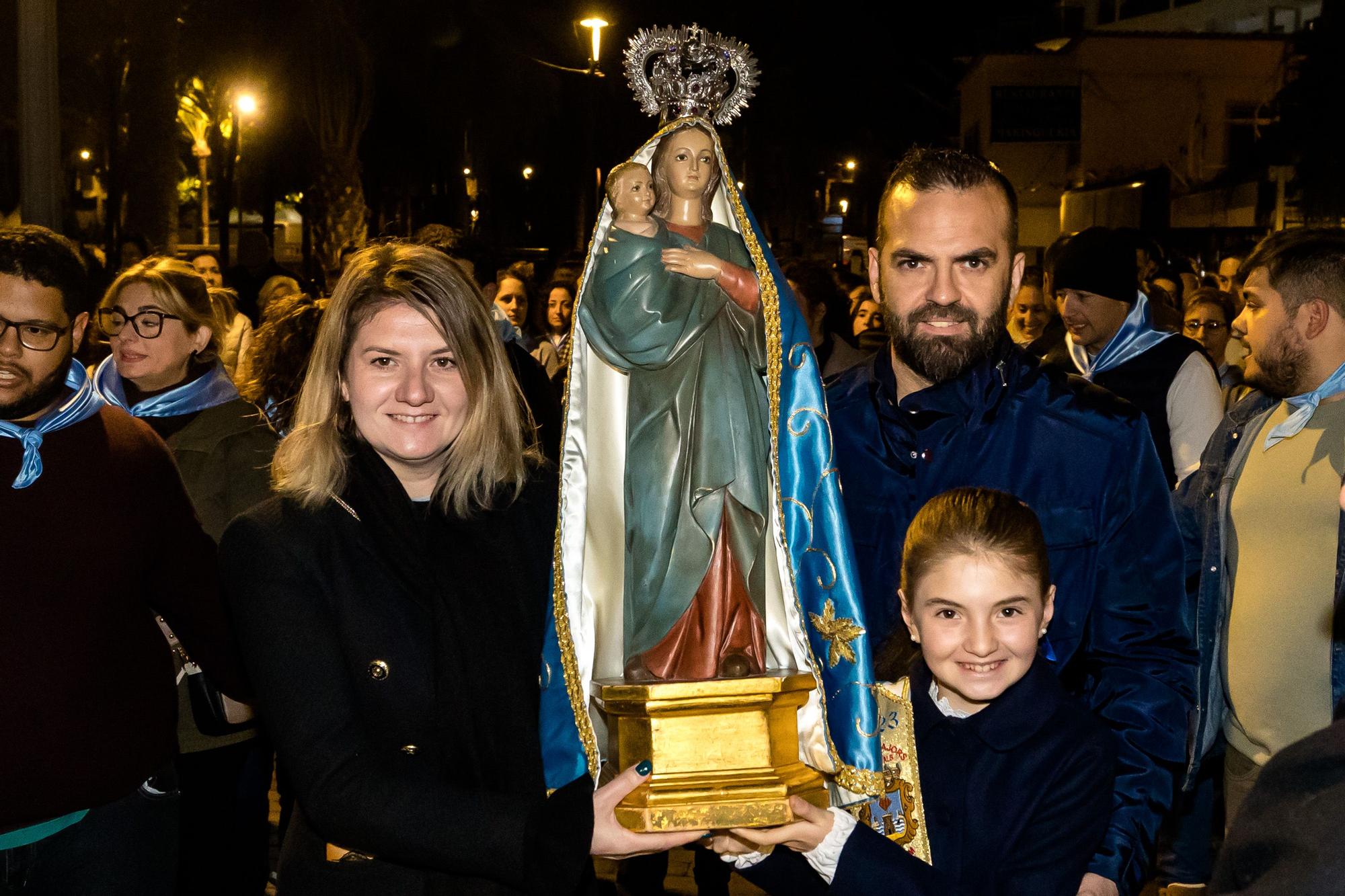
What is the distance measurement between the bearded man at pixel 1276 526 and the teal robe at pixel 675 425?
1.94 m

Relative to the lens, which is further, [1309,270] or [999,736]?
[1309,270]

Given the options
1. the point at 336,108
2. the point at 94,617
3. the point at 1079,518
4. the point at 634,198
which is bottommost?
the point at 94,617

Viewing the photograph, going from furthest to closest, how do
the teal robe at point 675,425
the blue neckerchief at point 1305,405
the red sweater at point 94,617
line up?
the blue neckerchief at point 1305,405
the red sweater at point 94,617
the teal robe at point 675,425

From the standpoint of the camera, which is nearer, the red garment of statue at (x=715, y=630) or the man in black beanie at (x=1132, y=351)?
the red garment of statue at (x=715, y=630)

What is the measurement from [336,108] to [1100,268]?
1335 centimetres

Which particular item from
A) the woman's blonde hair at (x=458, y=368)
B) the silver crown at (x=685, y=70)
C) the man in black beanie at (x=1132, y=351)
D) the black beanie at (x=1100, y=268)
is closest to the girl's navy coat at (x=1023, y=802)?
the woman's blonde hair at (x=458, y=368)

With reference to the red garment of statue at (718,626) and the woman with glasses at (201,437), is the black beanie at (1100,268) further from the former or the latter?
the red garment of statue at (718,626)

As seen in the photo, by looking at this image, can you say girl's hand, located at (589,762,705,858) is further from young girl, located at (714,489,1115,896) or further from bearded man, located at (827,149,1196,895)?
bearded man, located at (827,149,1196,895)

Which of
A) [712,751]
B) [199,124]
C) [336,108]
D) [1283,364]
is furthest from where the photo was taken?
[199,124]

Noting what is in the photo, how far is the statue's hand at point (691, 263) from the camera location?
9.32 ft

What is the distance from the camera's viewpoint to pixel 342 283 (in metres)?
2.69

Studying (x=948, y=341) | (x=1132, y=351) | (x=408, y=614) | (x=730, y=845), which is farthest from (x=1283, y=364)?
(x=408, y=614)

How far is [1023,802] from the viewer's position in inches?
98.1

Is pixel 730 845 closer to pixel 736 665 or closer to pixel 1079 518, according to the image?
pixel 736 665
